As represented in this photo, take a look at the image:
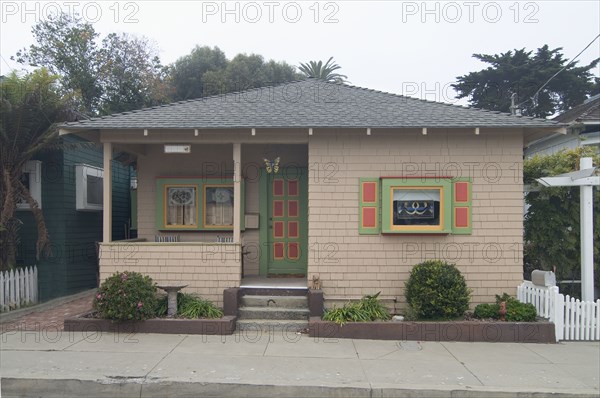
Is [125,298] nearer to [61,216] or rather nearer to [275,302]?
[275,302]

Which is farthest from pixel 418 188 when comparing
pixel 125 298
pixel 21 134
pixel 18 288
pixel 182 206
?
pixel 18 288

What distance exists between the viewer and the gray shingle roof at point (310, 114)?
9.14m

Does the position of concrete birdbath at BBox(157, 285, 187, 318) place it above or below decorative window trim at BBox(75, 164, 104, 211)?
below

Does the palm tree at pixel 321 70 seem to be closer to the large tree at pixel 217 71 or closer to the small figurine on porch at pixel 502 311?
the large tree at pixel 217 71

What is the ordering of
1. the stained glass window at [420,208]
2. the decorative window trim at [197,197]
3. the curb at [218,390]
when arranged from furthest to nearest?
the decorative window trim at [197,197]
the stained glass window at [420,208]
the curb at [218,390]

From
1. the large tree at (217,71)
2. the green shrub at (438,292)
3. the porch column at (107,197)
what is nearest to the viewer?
the green shrub at (438,292)

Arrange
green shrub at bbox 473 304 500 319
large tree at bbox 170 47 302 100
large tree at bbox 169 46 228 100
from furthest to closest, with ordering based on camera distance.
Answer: large tree at bbox 169 46 228 100 → large tree at bbox 170 47 302 100 → green shrub at bbox 473 304 500 319

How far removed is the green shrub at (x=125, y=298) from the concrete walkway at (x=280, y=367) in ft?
1.19

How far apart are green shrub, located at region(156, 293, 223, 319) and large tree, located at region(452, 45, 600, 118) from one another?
69.6 ft

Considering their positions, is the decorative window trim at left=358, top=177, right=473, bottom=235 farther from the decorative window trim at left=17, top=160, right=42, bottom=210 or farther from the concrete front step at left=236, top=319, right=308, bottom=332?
the decorative window trim at left=17, top=160, right=42, bottom=210

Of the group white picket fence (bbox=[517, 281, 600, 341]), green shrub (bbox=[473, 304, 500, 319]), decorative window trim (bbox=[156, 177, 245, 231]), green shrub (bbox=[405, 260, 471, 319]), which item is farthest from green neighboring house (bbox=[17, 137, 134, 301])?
white picket fence (bbox=[517, 281, 600, 341])

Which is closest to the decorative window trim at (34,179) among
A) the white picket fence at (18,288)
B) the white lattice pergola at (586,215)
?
the white picket fence at (18,288)

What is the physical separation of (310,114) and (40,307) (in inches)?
268

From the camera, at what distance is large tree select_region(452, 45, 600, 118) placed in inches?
1007
